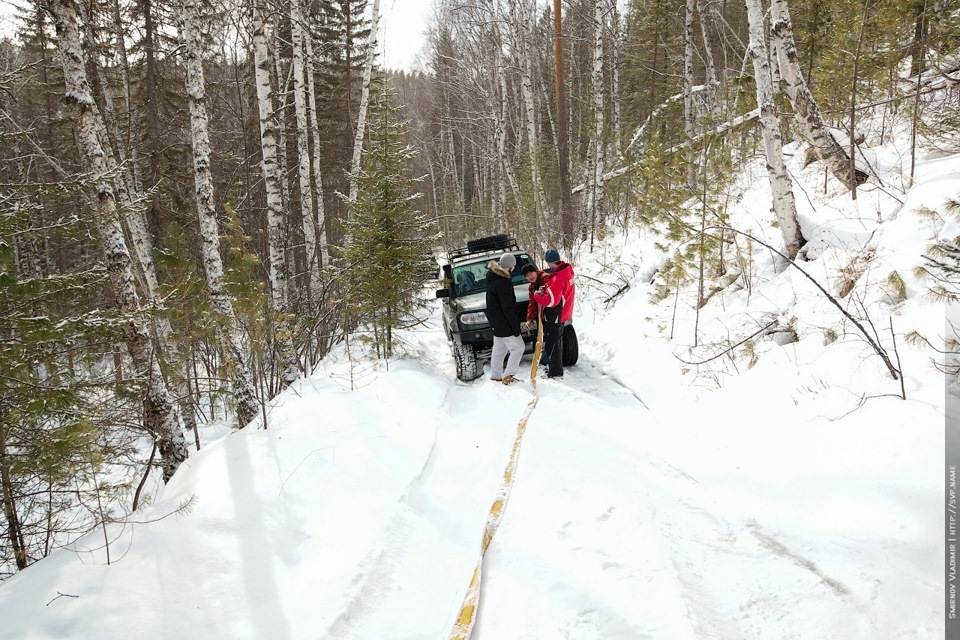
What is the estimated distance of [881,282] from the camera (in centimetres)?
479

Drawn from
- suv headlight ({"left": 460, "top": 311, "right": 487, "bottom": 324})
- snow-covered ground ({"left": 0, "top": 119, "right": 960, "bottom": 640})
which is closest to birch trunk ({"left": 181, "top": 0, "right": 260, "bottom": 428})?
snow-covered ground ({"left": 0, "top": 119, "right": 960, "bottom": 640})

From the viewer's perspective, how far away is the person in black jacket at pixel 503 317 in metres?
7.10

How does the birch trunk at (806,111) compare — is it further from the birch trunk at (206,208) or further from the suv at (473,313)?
the birch trunk at (206,208)

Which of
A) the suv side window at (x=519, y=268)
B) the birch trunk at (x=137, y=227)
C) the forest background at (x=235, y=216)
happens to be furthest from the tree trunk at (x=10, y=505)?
the suv side window at (x=519, y=268)

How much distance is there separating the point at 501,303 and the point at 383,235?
3.06 m

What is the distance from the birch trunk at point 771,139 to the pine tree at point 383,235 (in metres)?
5.63

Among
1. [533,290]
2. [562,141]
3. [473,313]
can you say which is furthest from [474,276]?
[562,141]

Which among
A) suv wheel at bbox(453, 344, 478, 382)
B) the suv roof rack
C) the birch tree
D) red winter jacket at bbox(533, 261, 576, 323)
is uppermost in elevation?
the birch tree

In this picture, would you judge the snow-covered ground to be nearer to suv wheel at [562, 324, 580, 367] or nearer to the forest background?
the forest background

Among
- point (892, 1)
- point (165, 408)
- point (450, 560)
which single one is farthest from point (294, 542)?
point (892, 1)

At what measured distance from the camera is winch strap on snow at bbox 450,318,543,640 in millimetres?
2756

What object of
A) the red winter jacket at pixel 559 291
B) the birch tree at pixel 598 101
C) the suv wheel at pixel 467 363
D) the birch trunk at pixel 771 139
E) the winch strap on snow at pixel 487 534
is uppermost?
the birch tree at pixel 598 101

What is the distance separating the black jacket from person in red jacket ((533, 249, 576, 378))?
46cm

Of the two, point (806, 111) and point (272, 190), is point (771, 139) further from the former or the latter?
point (272, 190)
